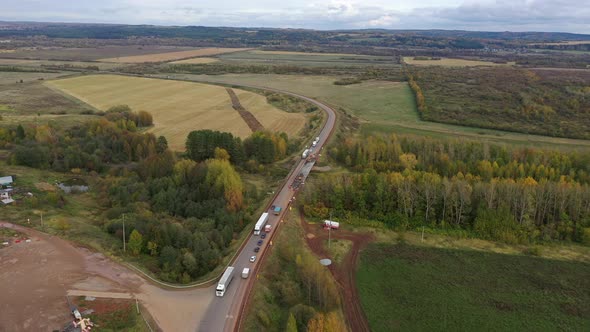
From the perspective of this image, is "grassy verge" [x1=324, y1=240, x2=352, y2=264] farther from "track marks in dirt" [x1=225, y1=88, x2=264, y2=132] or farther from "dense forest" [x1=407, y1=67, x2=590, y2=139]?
"dense forest" [x1=407, y1=67, x2=590, y2=139]

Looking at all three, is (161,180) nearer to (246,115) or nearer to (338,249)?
(338,249)

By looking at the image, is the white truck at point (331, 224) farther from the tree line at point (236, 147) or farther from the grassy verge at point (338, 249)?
the tree line at point (236, 147)

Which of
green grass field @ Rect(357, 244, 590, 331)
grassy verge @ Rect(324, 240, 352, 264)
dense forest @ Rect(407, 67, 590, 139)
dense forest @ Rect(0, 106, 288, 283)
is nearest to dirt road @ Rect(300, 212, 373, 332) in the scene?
grassy verge @ Rect(324, 240, 352, 264)

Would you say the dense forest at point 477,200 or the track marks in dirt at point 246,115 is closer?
the dense forest at point 477,200

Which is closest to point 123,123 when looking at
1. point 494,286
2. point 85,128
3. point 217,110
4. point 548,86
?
point 85,128

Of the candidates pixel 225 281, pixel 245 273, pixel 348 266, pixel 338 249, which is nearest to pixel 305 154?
pixel 338 249

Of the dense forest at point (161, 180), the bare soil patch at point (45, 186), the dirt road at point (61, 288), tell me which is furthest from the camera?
the bare soil patch at point (45, 186)

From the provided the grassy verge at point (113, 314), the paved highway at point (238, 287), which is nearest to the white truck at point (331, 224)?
the paved highway at point (238, 287)

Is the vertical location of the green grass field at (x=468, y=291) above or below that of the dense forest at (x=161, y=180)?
below
